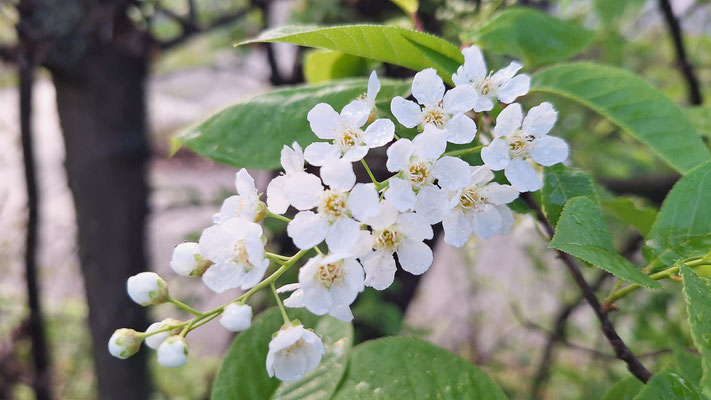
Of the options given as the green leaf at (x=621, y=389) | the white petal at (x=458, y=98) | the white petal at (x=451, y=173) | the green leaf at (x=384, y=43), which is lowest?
the green leaf at (x=621, y=389)

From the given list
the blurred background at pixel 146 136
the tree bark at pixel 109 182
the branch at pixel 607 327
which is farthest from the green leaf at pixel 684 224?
the tree bark at pixel 109 182

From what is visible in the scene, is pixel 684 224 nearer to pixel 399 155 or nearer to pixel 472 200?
pixel 472 200

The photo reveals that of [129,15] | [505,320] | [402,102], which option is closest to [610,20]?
[402,102]

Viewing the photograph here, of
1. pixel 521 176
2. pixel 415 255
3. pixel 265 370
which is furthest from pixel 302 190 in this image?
pixel 265 370

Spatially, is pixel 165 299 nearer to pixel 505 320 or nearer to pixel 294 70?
pixel 294 70

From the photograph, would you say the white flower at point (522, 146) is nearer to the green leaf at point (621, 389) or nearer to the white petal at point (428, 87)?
the white petal at point (428, 87)

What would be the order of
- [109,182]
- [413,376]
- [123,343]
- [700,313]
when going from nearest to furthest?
[700,313], [123,343], [413,376], [109,182]

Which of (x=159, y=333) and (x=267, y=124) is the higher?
(x=267, y=124)
